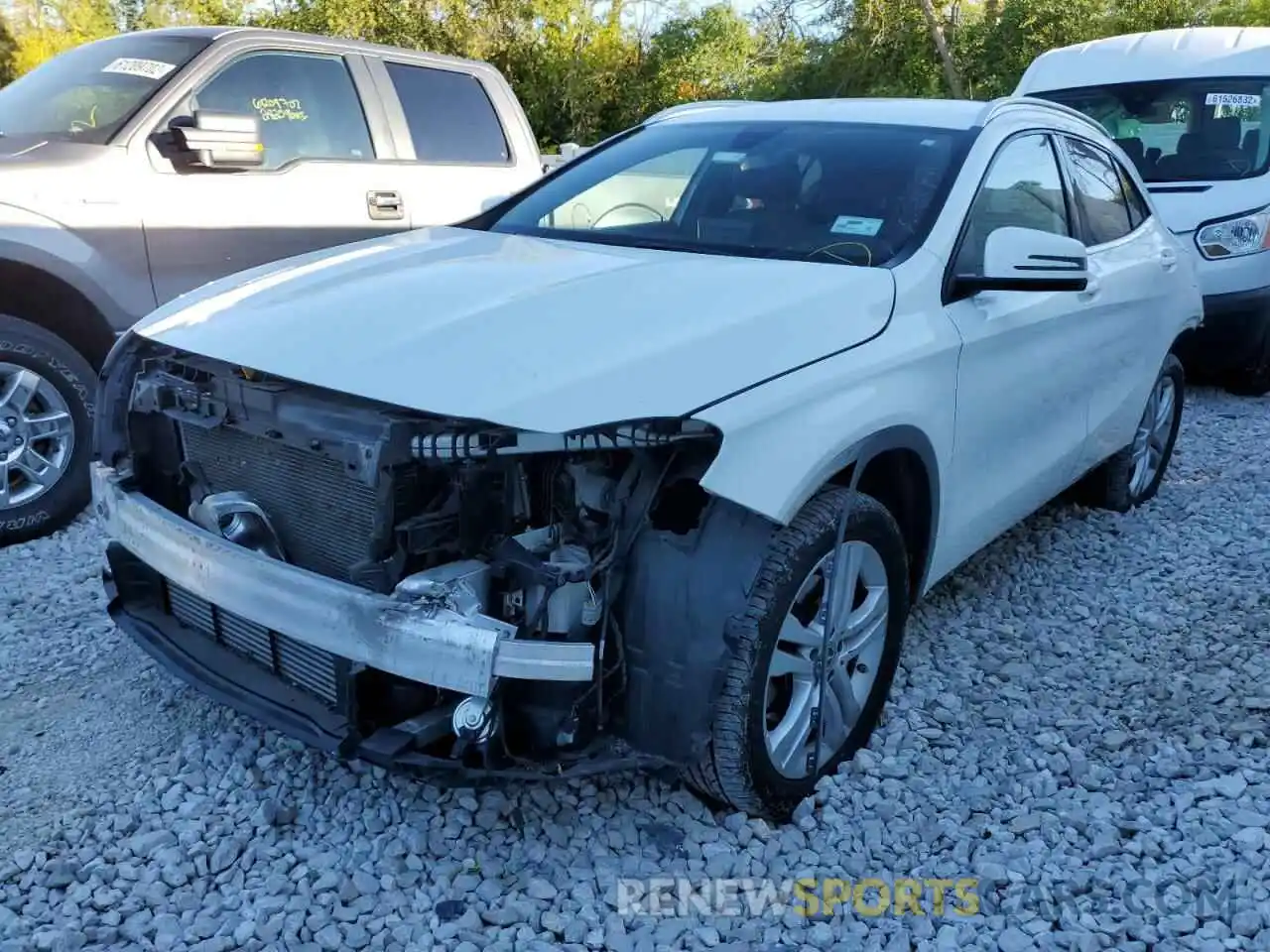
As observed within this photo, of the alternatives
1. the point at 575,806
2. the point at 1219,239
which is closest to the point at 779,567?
the point at 575,806

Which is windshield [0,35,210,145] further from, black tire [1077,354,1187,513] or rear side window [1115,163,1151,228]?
black tire [1077,354,1187,513]

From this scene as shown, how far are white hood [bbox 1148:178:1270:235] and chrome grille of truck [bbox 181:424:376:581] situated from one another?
20.5 feet

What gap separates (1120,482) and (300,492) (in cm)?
385

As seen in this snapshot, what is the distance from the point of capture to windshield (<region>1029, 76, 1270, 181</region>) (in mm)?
7340

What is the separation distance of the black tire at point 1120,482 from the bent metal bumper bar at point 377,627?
11.5ft

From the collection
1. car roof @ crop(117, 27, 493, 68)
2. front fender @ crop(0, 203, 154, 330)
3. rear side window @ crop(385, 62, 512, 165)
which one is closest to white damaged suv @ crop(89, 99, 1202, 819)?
front fender @ crop(0, 203, 154, 330)

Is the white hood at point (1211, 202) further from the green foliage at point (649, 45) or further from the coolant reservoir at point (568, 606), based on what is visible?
the green foliage at point (649, 45)

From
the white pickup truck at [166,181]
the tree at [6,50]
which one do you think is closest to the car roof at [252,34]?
the white pickup truck at [166,181]

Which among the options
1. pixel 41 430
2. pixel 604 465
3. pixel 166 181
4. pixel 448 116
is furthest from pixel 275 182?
pixel 604 465

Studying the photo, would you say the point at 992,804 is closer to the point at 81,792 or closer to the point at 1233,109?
the point at 81,792

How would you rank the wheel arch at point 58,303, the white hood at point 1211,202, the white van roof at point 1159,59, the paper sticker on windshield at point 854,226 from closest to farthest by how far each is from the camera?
the paper sticker on windshield at point 854,226, the wheel arch at point 58,303, the white hood at point 1211,202, the white van roof at point 1159,59

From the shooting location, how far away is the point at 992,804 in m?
2.97

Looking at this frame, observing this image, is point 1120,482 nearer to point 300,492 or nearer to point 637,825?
point 637,825

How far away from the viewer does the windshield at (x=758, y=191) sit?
10.7 feet
